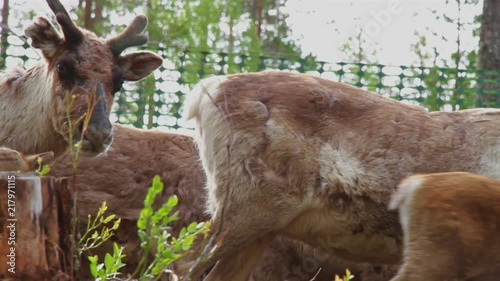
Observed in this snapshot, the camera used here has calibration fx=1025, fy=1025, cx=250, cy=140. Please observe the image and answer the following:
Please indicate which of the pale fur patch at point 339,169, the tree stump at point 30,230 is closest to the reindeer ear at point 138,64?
the pale fur patch at point 339,169

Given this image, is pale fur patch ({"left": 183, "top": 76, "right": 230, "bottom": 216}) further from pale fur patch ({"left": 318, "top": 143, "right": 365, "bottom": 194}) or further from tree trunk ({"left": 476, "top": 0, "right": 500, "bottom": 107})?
tree trunk ({"left": 476, "top": 0, "right": 500, "bottom": 107})

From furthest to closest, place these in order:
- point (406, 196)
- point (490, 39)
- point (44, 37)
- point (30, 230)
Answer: point (490, 39) < point (44, 37) < point (406, 196) < point (30, 230)

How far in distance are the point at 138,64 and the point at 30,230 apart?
3.67m

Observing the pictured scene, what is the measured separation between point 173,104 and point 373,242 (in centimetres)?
453

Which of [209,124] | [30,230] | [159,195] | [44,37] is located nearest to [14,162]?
[30,230]

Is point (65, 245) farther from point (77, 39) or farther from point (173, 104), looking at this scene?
point (173, 104)

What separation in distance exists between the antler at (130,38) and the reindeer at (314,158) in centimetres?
62

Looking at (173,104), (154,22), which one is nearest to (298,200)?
(173,104)

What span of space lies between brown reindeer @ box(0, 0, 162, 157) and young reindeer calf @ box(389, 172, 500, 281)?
6.95 feet

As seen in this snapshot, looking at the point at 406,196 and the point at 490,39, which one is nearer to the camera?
the point at 406,196

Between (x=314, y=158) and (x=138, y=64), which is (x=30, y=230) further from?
(x=138, y=64)

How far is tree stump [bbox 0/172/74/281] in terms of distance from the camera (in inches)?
161

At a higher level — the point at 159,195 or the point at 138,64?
the point at 138,64

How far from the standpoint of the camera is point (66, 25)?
22.8ft
